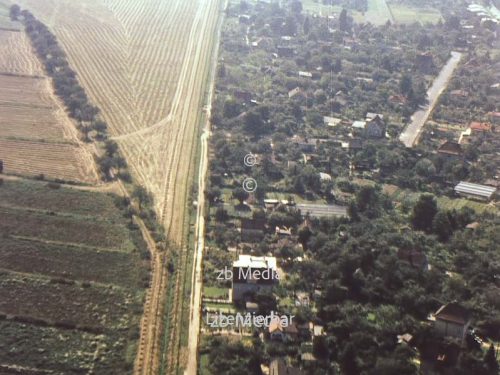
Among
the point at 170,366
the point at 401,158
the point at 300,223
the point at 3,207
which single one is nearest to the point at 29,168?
the point at 3,207

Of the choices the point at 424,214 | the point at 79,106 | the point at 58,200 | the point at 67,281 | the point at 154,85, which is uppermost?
the point at 424,214

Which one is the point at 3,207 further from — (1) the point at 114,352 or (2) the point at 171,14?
(2) the point at 171,14

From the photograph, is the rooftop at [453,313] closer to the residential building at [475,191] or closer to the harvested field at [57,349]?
the harvested field at [57,349]

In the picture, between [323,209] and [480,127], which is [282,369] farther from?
[480,127]

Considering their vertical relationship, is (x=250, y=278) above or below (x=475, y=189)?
above

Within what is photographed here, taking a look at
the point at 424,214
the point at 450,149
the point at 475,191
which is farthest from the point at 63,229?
the point at 450,149

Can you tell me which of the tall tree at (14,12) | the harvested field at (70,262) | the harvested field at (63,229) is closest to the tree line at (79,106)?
the tall tree at (14,12)
